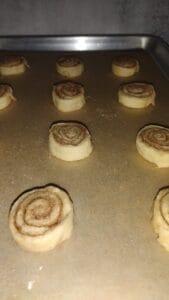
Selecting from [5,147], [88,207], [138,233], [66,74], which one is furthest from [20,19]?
[138,233]

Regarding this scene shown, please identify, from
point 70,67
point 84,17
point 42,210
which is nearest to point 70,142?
point 42,210

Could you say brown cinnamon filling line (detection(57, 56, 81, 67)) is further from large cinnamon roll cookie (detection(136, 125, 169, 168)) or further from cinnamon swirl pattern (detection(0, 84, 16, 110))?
large cinnamon roll cookie (detection(136, 125, 169, 168))

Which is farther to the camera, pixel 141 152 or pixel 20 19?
pixel 20 19

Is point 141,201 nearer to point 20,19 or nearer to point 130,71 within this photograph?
point 130,71

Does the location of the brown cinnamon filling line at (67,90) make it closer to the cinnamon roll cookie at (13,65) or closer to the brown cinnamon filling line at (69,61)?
the brown cinnamon filling line at (69,61)

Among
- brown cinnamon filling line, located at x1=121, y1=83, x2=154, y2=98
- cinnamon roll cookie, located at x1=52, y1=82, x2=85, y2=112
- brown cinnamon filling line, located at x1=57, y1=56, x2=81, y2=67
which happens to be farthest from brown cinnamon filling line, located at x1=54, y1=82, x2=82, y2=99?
brown cinnamon filling line, located at x1=121, y1=83, x2=154, y2=98

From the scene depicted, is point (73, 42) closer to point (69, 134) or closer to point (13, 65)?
point (13, 65)

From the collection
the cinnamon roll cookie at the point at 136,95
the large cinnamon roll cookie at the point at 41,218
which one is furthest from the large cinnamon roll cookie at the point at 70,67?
the large cinnamon roll cookie at the point at 41,218
